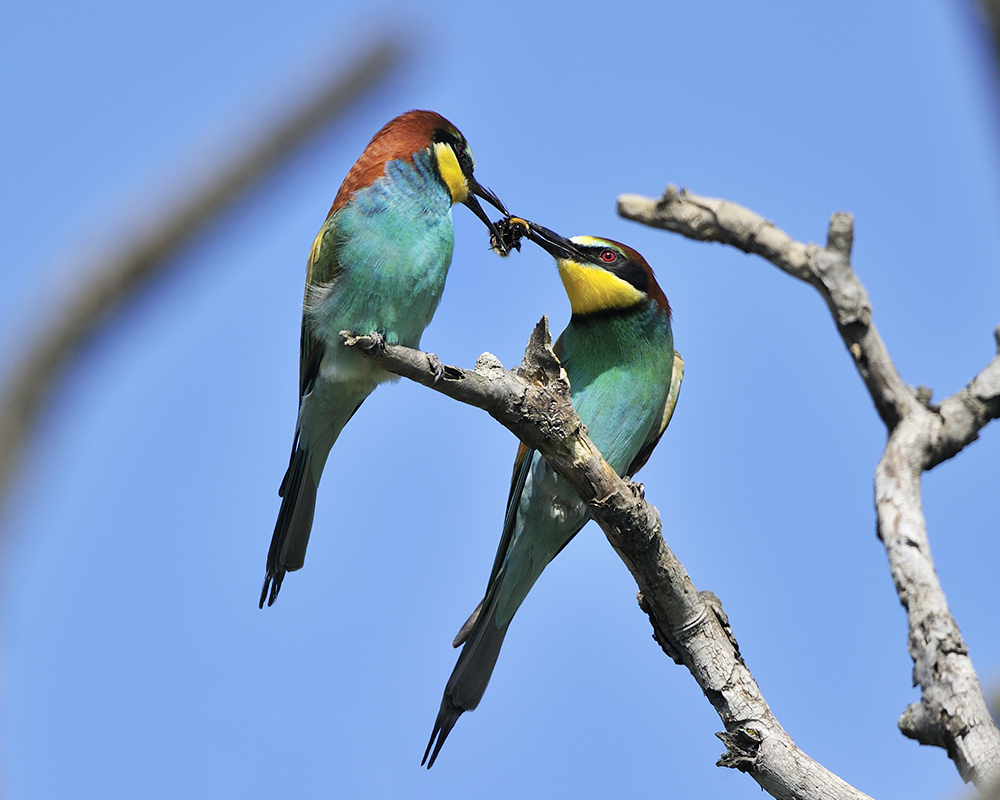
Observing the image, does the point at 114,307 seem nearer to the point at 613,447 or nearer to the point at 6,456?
the point at 6,456

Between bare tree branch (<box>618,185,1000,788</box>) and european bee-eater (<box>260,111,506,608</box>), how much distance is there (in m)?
1.16

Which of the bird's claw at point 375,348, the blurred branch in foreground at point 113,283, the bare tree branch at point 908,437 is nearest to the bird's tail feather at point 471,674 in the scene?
the bird's claw at point 375,348

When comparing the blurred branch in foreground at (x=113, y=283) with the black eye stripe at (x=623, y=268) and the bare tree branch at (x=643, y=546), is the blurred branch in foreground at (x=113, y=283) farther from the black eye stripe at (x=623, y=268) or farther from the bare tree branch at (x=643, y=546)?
the black eye stripe at (x=623, y=268)

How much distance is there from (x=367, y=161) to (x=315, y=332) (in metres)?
0.83

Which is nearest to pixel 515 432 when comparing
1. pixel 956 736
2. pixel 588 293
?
pixel 588 293

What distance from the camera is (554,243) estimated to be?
4.86 m

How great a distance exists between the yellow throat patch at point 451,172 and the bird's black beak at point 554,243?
37 cm

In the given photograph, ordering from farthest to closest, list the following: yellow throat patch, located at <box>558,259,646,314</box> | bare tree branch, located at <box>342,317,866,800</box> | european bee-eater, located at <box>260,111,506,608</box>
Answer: yellow throat patch, located at <box>558,259,646,314</box>, european bee-eater, located at <box>260,111,506,608</box>, bare tree branch, located at <box>342,317,866,800</box>

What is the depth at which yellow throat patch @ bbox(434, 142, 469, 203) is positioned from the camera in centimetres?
453

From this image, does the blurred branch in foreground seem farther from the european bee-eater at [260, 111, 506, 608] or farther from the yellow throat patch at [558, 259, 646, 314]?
the yellow throat patch at [558, 259, 646, 314]

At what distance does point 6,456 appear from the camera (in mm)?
576

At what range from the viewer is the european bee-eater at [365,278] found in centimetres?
415

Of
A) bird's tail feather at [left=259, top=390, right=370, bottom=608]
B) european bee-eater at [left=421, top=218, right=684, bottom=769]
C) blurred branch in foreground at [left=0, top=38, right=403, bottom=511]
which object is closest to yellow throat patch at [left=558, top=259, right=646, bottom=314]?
european bee-eater at [left=421, top=218, right=684, bottom=769]

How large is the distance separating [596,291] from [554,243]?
350 millimetres
